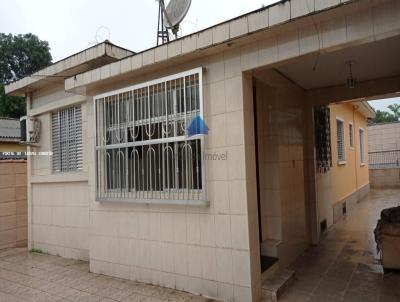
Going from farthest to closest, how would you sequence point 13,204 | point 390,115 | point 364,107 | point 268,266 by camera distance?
point 390,115 → point 364,107 → point 13,204 → point 268,266

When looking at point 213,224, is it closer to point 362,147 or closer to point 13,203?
point 13,203

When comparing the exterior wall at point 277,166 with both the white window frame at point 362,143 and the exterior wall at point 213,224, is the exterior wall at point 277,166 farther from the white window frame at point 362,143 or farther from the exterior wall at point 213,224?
the white window frame at point 362,143

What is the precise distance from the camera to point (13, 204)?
6785mm

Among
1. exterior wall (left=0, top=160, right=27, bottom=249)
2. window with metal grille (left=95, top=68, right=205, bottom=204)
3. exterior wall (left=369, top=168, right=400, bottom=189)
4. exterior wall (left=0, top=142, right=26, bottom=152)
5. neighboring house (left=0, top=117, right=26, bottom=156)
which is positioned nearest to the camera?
window with metal grille (left=95, top=68, right=205, bottom=204)

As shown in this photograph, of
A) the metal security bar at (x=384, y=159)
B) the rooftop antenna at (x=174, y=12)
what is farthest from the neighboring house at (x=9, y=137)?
the metal security bar at (x=384, y=159)

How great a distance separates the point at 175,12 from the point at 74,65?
2090 mm

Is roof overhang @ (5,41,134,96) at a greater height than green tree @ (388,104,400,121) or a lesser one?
lesser

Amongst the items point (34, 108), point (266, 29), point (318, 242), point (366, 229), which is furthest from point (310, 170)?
point (34, 108)

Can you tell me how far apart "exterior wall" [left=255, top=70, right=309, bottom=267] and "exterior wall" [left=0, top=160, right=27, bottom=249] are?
5.47m

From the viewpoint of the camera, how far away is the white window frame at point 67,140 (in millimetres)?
5703

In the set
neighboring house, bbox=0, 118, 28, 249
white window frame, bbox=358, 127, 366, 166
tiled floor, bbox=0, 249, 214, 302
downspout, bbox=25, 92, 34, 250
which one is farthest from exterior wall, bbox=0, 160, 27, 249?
white window frame, bbox=358, 127, 366, 166

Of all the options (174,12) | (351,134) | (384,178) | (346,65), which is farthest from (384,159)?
(174,12)

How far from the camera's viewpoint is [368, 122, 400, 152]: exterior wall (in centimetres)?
1794

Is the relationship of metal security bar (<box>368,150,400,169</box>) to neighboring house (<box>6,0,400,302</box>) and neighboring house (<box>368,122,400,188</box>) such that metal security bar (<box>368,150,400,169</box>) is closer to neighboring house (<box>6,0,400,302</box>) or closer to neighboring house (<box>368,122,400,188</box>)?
neighboring house (<box>368,122,400,188</box>)
